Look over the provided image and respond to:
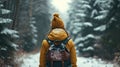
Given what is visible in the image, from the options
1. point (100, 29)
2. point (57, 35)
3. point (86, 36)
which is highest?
point (86, 36)

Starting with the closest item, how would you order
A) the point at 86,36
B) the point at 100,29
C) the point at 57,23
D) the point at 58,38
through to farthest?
1. the point at 58,38
2. the point at 57,23
3. the point at 100,29
4. the point at 86,36

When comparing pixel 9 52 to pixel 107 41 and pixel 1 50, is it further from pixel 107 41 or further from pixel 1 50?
pixel 107 41

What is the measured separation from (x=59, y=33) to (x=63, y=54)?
18.3 inches

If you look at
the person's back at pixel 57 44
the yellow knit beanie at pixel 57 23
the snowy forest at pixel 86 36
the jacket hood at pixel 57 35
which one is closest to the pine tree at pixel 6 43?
the snowy forest at pixel 86 36

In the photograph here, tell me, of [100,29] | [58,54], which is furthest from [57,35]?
[100,29]

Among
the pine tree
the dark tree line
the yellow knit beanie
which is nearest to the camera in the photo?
the yellow knit beanie

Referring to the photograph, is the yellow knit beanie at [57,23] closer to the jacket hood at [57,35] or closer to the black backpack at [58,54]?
the jacket hood at [57,35]

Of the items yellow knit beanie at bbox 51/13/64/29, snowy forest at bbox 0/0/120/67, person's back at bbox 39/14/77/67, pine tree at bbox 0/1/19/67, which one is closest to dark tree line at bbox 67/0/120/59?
snowy forest at bbox 0/0/120/67

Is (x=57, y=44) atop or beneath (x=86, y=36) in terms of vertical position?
beneath

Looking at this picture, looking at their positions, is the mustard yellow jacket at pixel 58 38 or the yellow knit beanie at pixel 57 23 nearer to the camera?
the mustard yellow jacket at pixel 58 38

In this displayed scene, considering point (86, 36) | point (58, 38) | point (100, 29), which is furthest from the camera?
point (86, 36)

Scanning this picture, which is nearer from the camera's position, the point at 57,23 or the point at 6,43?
the point at 57,23

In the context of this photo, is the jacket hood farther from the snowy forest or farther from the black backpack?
the snowy forest

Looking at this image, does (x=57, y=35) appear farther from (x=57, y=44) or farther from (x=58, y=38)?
(x=57, y=44)
